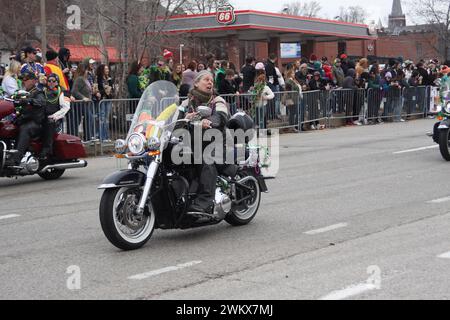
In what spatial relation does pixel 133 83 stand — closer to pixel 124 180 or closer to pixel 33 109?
pixel 33 109

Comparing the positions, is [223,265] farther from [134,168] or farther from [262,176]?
[262,176]

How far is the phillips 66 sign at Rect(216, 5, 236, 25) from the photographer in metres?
33.3

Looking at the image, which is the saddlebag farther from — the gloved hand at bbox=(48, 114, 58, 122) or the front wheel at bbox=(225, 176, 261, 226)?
the front wheel at bbox=(225, 176, 261, 226)

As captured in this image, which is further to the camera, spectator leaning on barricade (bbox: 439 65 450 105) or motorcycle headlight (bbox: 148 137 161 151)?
spectator leaning on barricade (bbox: 439 65 450 105)

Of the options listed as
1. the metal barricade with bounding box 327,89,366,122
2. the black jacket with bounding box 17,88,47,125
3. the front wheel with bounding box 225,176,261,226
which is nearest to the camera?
the front wheel with bounding box 225,176,261,226

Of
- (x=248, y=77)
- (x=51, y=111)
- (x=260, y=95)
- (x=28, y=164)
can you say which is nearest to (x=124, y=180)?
(x=28, y=164)

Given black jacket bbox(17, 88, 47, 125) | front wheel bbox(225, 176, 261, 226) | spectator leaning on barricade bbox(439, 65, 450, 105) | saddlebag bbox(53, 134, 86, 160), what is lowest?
front wheel bbox(225, 176, 261, 226)

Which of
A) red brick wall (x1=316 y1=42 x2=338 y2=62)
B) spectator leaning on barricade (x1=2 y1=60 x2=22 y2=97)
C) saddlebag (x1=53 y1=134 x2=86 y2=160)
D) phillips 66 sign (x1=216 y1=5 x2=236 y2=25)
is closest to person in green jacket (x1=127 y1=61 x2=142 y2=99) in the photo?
spectator leaning on barricade (x1=2 y1=60 x2=22 y2=97)

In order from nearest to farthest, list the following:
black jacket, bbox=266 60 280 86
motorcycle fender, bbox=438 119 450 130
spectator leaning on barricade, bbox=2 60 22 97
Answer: motorcycle fender, bbox=438 119 450 130 → spectator leaning on barricade, bbox=2 60 22 97 → black jacket, bbox=266 60 280 86

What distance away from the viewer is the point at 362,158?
14.4m

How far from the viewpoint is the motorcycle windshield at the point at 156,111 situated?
7.07 meters

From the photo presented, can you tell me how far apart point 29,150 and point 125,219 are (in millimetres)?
5425

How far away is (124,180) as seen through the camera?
6824 mm

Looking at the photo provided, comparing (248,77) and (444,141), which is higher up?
(248,77)
